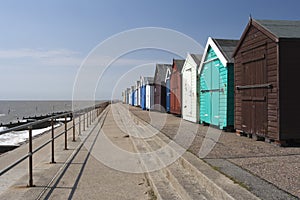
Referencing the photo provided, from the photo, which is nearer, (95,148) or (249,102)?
(249,102)

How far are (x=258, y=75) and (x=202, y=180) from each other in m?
4.93

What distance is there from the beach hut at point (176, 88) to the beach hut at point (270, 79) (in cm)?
996

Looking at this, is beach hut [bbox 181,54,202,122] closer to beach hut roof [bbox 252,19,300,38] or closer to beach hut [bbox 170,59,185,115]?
beach hut [bbox 170,59,185,115]

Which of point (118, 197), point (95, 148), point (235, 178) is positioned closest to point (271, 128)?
point (235, 178)

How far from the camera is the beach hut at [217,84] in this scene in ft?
37.0

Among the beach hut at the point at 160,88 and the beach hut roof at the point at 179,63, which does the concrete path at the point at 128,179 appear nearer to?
the beach hut roof at the point at 179,63

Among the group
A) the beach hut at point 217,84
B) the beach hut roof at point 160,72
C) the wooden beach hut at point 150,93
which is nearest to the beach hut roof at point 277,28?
the beach hut at point 217,84

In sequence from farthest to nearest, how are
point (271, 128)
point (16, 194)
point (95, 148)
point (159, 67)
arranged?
point (159, 67) < point (95, 148) < point (271, 128) < point (16, 194)

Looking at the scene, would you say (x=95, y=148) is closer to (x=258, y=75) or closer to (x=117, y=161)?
(x=117, y=161)

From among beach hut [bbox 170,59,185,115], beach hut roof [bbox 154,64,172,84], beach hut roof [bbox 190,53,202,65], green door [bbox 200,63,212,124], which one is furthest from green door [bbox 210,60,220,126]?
beach hut roof [bbox 154,64,172,84]

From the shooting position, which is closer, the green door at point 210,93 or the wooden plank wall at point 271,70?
the wooden plank wall at point 271,70

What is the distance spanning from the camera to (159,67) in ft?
97.4

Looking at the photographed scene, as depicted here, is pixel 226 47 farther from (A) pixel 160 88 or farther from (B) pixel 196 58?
(A) pixel 160 88

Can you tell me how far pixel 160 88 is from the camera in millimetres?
27141
